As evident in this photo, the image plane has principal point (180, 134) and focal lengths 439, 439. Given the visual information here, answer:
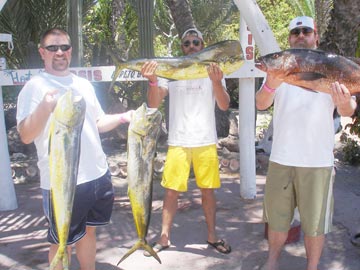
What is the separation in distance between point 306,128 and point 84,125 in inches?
62.3

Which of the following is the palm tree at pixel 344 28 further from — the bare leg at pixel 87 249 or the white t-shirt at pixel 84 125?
the bare leg at pixel 87 249

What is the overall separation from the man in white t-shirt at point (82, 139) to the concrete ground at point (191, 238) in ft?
3.00

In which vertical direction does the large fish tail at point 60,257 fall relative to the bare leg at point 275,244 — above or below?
above

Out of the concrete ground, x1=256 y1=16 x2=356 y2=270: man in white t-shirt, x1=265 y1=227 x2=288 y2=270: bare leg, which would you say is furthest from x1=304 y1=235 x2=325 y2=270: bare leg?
the concrete ground

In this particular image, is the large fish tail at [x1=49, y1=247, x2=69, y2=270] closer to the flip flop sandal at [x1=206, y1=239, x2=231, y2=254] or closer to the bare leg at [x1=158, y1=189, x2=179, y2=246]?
the bare leg at [x1=158, y1=189, x2=179, y2=246]

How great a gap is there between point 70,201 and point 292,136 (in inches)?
66.4

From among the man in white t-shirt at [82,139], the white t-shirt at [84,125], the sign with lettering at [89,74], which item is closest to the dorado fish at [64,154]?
the man in white t-shirt at [82,139]

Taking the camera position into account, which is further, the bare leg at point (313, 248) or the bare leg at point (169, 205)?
the bare leg at point (169, 205)

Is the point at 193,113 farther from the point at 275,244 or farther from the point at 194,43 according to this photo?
the point at 275,244

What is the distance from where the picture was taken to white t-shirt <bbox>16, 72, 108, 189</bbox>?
2.76m

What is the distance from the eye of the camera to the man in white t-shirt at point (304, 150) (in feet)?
10.5

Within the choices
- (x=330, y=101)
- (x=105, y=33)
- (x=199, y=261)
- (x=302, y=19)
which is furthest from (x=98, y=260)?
(x=105, y=33)

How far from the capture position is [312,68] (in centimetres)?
276

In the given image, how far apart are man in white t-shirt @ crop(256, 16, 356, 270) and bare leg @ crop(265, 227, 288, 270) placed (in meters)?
0.10
